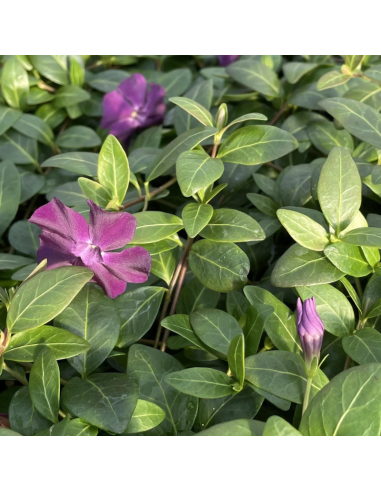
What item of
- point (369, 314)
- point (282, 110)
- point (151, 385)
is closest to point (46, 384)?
point (151, 385)

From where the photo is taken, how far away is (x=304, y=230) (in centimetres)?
74

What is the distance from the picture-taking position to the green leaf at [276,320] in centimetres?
70

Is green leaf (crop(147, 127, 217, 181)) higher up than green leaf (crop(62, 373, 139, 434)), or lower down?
higher up

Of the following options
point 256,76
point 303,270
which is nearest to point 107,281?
point 303,270

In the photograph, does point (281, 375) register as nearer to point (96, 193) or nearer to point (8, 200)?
point (96, 193)

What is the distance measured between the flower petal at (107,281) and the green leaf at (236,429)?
27 cm

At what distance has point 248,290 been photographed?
0.72 m

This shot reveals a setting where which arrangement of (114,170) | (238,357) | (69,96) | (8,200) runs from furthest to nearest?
(69,96) < (8,200) < (114,170) < (238,357)

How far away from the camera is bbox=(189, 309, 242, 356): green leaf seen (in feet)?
2.30

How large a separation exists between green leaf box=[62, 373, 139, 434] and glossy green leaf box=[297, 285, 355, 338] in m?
0.26

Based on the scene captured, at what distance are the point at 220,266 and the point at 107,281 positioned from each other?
160mm

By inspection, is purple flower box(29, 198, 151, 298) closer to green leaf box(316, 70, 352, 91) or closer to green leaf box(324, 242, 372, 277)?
green leaf box(324, 242, 372, 277)

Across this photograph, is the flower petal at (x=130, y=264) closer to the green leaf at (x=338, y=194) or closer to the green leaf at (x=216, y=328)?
the green leaf at (x=216, y=328)

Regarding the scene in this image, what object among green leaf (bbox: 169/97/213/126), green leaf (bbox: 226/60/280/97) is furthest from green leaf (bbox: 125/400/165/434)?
green leaf (bbox: 226/60/280/97)
